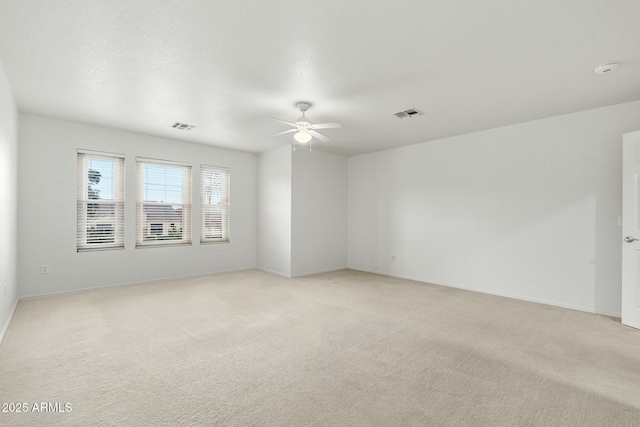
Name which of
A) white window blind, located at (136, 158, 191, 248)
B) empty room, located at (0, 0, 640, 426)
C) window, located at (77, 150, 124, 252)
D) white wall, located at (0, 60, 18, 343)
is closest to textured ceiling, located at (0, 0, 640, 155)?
empty room, located at (0, 0, 640, 426)

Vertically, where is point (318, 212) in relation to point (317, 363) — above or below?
above

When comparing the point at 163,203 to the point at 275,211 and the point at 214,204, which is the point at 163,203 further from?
the point at 275,211

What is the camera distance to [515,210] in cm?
460

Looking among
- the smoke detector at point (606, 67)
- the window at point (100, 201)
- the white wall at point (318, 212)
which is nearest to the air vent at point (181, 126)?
the window at point (100, 201)

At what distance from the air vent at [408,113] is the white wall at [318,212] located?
2.43 metres

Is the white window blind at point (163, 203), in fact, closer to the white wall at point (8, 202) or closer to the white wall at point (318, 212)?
the white wall at point (8, 202)

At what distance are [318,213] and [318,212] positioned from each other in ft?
0.07

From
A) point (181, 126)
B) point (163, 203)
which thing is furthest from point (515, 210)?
point (163, 203)

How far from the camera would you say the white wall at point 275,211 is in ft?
19.9

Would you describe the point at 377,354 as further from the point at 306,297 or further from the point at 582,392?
the point at 306,297

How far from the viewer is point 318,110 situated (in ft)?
13.1

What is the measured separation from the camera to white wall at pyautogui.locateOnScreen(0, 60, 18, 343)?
121 inches

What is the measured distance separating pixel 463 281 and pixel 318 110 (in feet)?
12.0

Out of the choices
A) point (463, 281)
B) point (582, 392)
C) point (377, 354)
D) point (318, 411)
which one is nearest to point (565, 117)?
point (463, 281)
